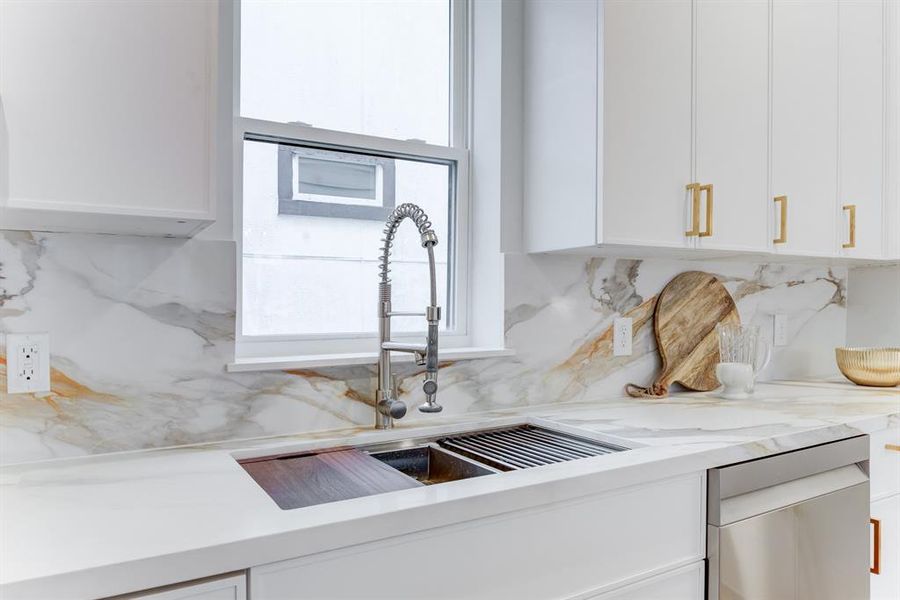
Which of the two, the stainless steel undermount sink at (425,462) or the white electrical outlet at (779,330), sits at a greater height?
the white electrical outlet at (779,330)

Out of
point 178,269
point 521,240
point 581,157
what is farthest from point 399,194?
point 178,269

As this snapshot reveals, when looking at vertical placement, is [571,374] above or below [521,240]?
below

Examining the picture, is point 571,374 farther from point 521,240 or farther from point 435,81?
point 435,81

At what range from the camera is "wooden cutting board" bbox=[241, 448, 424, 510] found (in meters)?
1.15

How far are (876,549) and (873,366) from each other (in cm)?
78

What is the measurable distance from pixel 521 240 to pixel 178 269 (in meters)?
0.95

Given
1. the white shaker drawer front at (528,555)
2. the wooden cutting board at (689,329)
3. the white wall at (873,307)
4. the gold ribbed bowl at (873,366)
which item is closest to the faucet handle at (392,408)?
the white shaker drawer front at (528,555)

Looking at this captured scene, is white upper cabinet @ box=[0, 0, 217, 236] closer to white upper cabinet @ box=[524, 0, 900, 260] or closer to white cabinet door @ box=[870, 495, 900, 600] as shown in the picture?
white upper cabinet @ box=[524, 0, 900, 260]

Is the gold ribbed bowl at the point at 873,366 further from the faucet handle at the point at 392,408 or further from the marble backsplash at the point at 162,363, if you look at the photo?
the faucet handle at the point at 392,408

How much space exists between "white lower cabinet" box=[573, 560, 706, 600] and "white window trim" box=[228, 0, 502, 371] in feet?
2.37

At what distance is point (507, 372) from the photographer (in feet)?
6.10

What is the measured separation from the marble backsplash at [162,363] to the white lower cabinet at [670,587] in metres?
0.66

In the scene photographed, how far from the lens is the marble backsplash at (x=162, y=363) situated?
4.20 feet

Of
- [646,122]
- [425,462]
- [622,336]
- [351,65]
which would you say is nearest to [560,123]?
[646,122]
